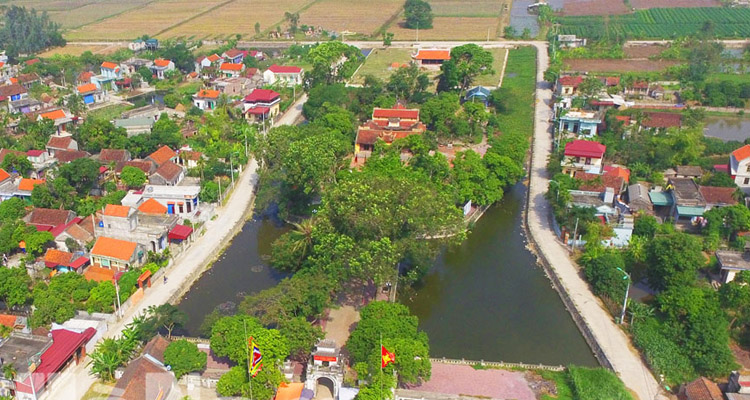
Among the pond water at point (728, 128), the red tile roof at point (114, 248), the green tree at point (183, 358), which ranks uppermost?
the pond water at point (728, 128)

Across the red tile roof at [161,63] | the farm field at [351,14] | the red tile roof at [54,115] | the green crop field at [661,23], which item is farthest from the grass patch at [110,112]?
the green crop field at [661,23]

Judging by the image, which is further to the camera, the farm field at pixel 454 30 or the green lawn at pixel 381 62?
the farm field at pixel 454 30

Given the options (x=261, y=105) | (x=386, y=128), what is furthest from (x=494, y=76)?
(x=261, y=105)

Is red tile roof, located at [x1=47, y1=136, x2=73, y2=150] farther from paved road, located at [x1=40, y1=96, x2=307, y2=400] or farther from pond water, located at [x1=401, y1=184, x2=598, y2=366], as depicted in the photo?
pond water, located at [x1=401, y1=184, x2=598, y2=366]

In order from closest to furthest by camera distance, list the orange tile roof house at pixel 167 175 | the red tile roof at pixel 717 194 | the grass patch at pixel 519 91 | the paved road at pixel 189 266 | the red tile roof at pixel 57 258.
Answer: the paved road at pixel 189 266 → the red tile roof at pixel 57 258 → the red tile roof at pixel 717 194 → the orange tile roof house at pixel 167 175 → the grass patch at pixel 519 91

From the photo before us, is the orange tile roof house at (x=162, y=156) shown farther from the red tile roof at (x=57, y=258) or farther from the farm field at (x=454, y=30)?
the farm field at (x=454, y=30)

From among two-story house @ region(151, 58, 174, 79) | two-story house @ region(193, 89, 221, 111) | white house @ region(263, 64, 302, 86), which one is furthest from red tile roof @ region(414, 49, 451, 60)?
two-story house @ region(151, 58, 174, 79)
